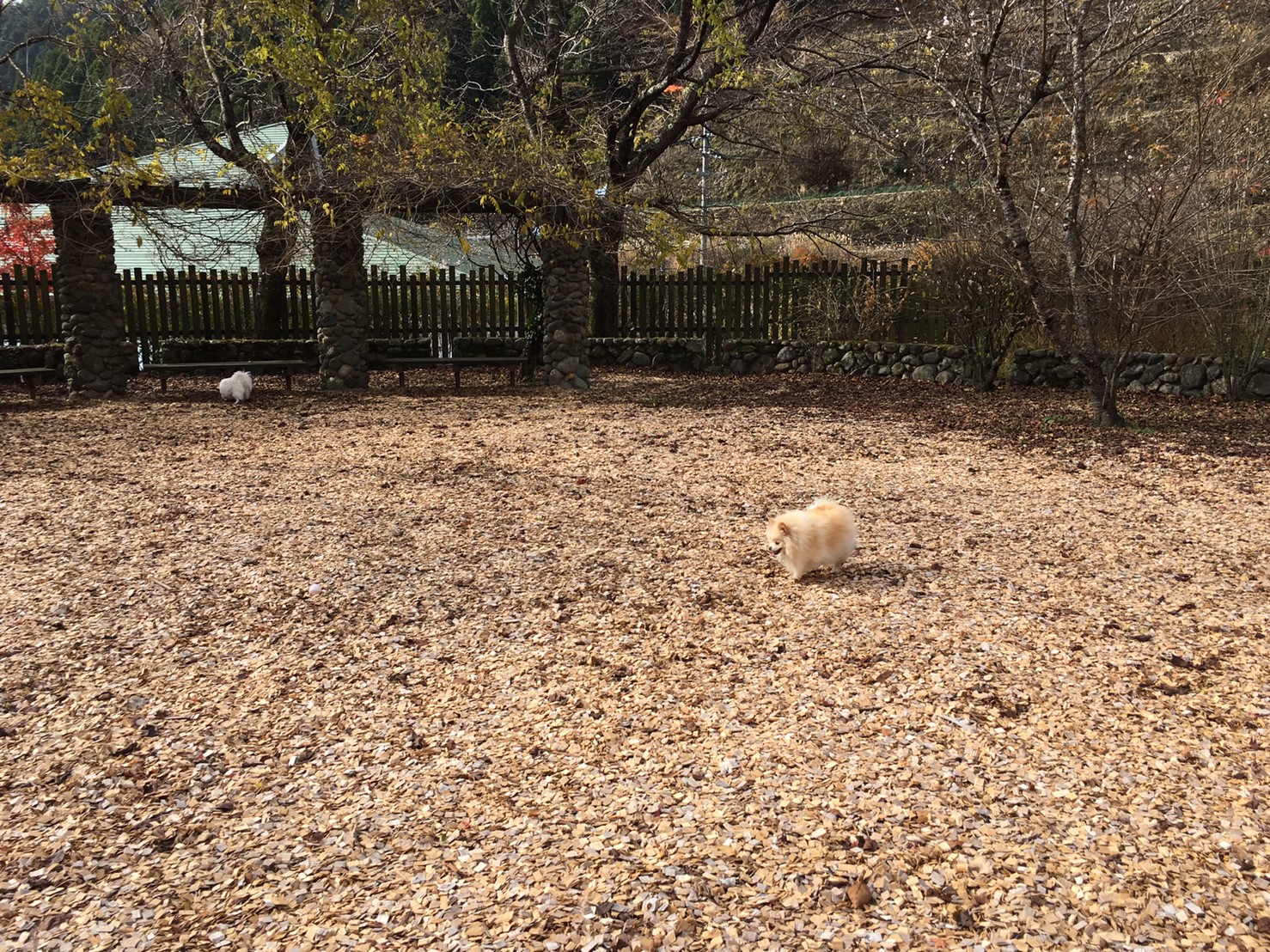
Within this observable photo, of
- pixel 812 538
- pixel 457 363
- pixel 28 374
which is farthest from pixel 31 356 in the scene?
pixel 812 538

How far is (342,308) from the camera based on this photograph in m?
12.2

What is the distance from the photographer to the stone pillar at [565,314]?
39.2ft

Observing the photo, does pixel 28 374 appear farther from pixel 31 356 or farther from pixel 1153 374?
pixel 1153 374

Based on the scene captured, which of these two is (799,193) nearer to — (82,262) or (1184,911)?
(82,262)

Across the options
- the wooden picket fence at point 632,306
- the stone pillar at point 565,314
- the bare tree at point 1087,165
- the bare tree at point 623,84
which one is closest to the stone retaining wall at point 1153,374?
the bare tree at point 1087,165

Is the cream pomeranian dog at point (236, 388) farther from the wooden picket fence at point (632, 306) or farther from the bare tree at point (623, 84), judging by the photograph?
the bare tree at point (623, 84)

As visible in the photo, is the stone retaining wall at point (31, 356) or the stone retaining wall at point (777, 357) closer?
the stone retaining wall at point (777, 357)

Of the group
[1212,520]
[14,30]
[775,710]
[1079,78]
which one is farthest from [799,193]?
[775,710]

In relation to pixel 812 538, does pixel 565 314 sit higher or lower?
higher

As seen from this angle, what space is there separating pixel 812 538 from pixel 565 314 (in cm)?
822

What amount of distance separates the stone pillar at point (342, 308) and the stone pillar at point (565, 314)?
99.7 inches

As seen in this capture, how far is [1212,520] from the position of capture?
5.75 metres

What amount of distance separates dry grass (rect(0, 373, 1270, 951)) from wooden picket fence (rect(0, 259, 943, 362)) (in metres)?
7.97

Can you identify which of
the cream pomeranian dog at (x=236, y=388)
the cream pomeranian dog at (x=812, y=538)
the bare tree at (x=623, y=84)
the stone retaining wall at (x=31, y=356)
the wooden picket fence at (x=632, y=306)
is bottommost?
the cream pomeranian dog at (x=812, y=538)
